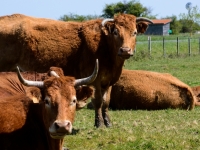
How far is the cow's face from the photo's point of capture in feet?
24.4

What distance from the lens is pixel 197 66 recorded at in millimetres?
30969

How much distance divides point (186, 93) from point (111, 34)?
4.29 metres

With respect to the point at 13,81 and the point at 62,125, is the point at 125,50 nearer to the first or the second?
the point at 13,81

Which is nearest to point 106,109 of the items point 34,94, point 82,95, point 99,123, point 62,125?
point 99,123

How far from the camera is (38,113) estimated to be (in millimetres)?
8117

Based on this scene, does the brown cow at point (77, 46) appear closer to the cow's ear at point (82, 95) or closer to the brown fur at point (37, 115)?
the cow's ear at point (82, 95)

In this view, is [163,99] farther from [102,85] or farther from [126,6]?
[126,6]

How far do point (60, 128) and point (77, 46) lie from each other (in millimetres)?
5814

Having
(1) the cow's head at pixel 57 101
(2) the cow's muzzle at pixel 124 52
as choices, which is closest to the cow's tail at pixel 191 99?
(2) the cow's muzzle at pixel 124 52

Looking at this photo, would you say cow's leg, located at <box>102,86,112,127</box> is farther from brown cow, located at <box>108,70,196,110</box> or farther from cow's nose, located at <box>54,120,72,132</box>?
cow's nose, located at <box>54,120,72,132</box>

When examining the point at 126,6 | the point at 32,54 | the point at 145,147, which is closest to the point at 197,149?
the point at 145,147

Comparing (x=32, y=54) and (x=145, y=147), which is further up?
(x=32, y=54)

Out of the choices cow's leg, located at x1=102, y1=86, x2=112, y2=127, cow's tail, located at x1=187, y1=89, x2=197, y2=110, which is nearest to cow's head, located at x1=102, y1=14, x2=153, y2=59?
cow's leg, located at x1=102, y1=86, x2=112, y2=127

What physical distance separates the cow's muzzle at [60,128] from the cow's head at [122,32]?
196 inches
